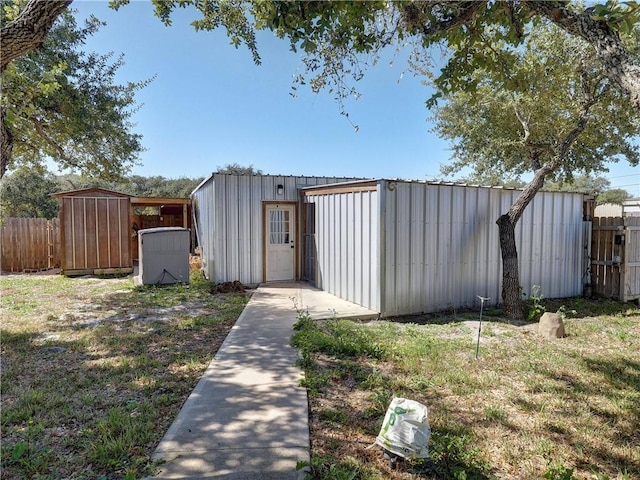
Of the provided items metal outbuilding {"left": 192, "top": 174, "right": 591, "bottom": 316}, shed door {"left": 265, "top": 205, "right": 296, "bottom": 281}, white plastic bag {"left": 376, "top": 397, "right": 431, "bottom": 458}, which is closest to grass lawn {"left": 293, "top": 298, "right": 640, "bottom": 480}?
white plastic bag {"left": 376, "top": 397, "right": 431, "bottom": 458}

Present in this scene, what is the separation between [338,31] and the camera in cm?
313

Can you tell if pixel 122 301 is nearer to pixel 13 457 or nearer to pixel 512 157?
pixel 13 457

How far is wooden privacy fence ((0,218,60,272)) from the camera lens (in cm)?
1112

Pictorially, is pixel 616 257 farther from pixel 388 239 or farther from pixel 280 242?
pixel 280 242

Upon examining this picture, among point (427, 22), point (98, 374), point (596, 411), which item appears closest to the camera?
point (596, 411)

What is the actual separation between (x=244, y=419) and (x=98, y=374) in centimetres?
193

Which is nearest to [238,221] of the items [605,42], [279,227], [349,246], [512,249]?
[279,227]

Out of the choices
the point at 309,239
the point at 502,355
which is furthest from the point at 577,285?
the point at 309,239

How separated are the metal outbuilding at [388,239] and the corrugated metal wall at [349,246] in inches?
0.8

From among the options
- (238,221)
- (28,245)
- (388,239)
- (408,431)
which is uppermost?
(238,221)

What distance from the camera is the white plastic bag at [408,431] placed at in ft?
7.04

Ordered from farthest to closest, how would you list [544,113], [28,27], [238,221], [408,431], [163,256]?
[163,256] < [238,221] < [544,113] < [28,27] < [408,431]

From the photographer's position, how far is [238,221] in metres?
8.52

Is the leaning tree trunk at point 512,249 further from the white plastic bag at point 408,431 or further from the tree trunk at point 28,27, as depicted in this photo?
the tree trunk at point 28,27
